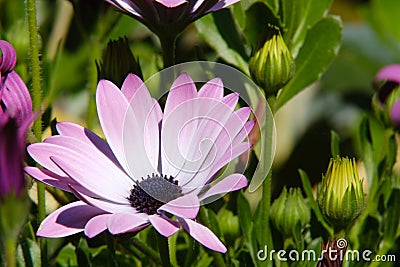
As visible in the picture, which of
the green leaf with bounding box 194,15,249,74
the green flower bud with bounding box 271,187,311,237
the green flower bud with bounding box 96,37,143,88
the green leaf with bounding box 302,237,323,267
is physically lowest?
the green leaf with bounding box 302,237,323,267

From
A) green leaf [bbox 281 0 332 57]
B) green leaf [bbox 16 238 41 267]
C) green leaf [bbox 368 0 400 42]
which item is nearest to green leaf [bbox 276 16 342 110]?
green leaf [bbox 281 0 332 57]

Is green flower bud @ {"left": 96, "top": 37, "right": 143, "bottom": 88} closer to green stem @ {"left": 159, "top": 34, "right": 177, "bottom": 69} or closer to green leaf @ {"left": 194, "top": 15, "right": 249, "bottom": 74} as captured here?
green stem @ {"left": 159, "top": 34, "right": 177, "bottom": 69}

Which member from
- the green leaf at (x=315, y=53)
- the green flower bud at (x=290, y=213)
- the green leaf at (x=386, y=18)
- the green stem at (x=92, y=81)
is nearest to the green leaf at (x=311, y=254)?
the green flower bud at (x=290, y=213)

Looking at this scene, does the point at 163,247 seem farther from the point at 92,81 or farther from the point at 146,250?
the point at 92,81

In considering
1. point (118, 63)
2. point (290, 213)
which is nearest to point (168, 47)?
point (118, 63)

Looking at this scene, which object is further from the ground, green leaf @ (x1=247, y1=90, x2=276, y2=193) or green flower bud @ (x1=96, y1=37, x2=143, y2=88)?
green flower bud @ (x1=96, y1=37, x2=143, y2=88)

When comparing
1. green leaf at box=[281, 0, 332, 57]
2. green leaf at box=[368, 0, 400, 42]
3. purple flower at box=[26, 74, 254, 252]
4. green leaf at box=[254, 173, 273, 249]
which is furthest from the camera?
green leaf at box=[368, 0, 400, 42]

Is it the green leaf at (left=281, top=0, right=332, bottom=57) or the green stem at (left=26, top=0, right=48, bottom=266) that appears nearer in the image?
the green stem at (left=26, top=0, right=48, bottom=266)

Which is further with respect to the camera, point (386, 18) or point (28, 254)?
point (386, 18)
